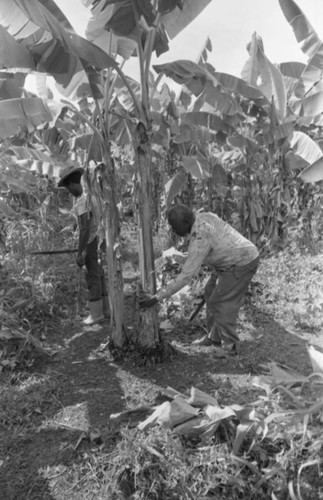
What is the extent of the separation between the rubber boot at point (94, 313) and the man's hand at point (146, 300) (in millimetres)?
1385

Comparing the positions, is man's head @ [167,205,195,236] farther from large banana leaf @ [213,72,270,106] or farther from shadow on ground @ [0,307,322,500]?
large banana leaf @ [213,72,270,106]

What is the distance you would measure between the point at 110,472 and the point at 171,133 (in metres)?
6.41

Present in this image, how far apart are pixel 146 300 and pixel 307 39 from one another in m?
4.89

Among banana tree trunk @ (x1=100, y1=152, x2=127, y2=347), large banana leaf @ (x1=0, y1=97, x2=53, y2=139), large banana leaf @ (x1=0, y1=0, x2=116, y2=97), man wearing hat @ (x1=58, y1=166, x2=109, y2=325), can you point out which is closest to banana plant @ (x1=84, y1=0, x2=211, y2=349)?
banana tree trunk @ (x1=100, y1=152, x2=127, y2=347)

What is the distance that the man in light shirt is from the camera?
368 cm

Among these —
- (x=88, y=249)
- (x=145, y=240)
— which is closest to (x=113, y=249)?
(x=145, y=240)

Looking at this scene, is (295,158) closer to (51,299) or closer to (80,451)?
(51,299)

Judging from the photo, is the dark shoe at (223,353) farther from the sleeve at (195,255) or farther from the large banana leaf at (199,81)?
the large banana leaf at (199,81)

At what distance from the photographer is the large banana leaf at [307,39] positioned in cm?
590

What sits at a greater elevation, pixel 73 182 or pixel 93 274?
pixel 73 182

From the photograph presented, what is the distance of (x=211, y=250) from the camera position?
3.91 metres

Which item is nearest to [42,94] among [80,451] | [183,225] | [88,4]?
[88,4]

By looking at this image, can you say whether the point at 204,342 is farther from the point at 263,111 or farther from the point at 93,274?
the point at 263,111

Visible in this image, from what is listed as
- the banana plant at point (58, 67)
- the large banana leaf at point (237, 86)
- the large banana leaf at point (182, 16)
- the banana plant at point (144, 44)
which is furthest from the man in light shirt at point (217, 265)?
the large banana leaf at point (237, 86)
